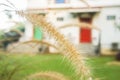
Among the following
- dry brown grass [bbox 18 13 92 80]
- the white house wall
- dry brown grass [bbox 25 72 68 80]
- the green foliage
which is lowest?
the white house wall

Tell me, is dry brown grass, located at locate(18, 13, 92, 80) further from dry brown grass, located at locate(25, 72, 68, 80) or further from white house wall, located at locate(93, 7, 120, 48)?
white house wall, located at locate(93, 7, 120, 48)

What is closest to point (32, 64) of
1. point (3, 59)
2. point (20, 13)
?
point (3, 59)

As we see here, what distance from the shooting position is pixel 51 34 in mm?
1188

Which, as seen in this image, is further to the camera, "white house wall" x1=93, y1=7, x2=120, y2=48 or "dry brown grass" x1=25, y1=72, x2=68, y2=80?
"white house wall" x1=93, y1=7, x2=120, y2=48

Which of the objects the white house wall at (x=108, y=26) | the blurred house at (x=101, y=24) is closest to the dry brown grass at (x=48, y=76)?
the blurred house at (x=101, y=24)

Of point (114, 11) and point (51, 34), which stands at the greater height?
point (51, 34)

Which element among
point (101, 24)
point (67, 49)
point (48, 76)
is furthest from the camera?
point (101, 24)

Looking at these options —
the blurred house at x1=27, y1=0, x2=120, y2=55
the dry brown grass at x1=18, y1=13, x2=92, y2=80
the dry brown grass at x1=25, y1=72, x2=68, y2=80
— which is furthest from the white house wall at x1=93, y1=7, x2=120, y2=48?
the dry brown grass at x1=18, y1=13, x2=92, y2=80

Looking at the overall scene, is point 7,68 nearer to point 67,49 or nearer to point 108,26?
point 67,49

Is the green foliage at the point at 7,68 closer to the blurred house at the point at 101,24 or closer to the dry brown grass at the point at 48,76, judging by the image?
the dry brown grass at the point at 48,76

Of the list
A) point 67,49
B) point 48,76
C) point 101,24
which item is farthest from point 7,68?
point 101,24

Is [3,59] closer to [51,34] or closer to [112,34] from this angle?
[51,34]

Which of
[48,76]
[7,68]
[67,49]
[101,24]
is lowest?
[101,24]

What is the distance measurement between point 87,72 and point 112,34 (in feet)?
86.3
